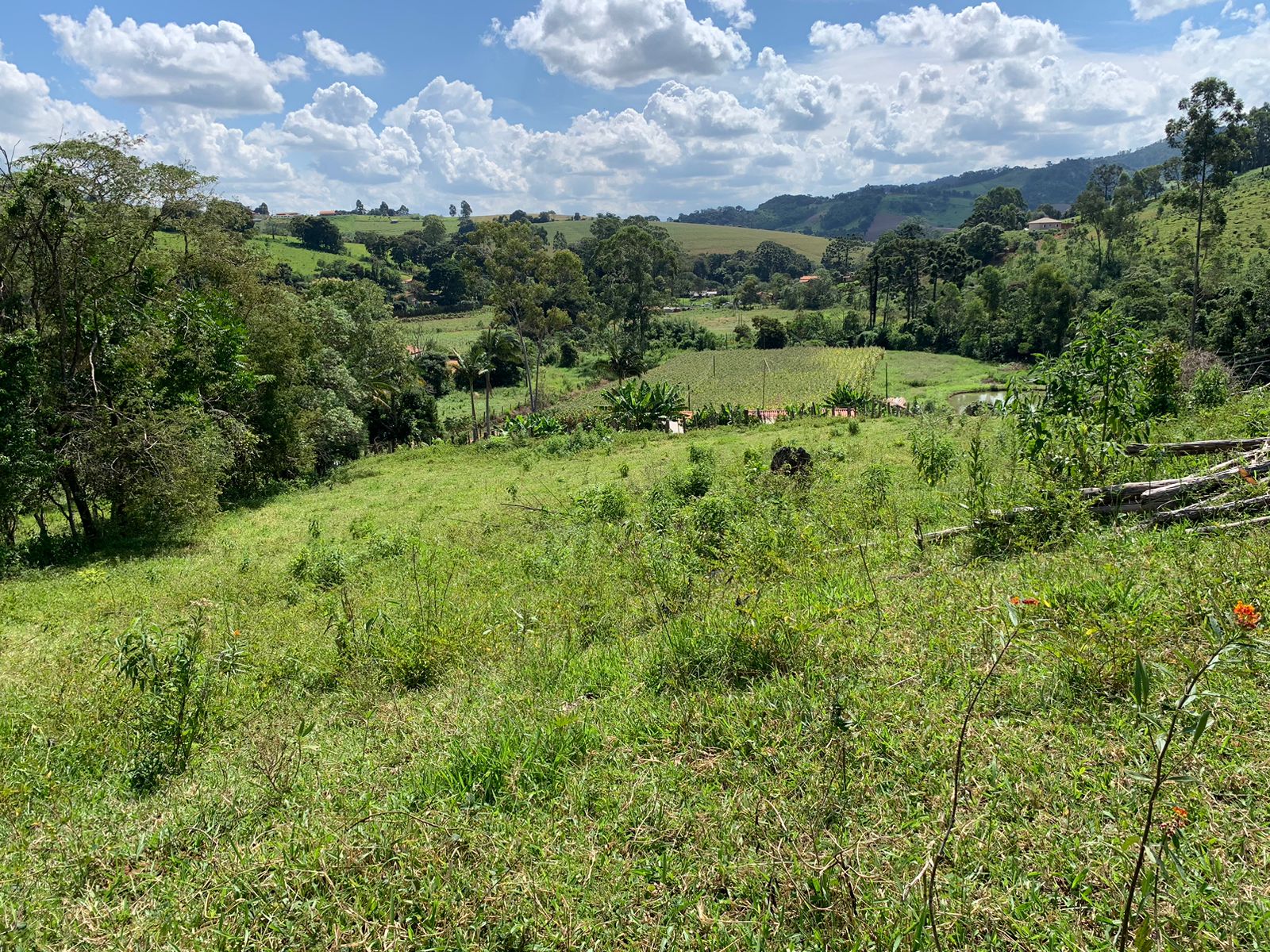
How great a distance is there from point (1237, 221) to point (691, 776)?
78.8 m

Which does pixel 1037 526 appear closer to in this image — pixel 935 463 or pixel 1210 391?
pixel 935 463

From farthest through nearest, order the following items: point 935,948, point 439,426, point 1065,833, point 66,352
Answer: point 439,426, point 66,352, point 1065,833, point 935,948

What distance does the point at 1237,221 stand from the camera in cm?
5750

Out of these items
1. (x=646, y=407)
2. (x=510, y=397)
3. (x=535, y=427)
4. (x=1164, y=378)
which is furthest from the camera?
(x=510, y=397)

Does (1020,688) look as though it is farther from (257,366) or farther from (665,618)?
(257,366)

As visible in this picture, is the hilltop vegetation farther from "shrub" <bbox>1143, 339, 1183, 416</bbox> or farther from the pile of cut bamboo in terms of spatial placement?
the pile of cut bamboo

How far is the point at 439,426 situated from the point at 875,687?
112 feet

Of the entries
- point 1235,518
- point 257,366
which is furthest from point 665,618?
point 257,366

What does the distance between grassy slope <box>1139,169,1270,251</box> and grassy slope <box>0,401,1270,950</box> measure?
207 feet

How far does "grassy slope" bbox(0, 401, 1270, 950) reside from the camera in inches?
96.3

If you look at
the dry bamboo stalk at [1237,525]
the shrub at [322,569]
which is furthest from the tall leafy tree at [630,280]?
the dry bamboo stalk at [1237,525]

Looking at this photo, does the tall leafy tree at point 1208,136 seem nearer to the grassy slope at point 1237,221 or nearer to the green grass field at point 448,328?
the grassy slope at point 1237,221

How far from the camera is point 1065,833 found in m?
2.58

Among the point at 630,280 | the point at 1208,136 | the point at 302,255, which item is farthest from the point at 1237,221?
the point at 302,255
